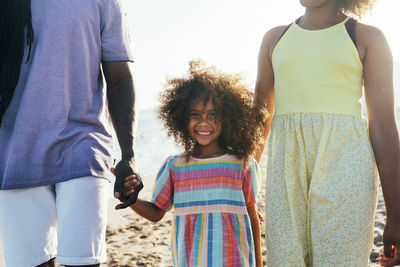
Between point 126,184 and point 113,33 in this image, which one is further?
point 113,33

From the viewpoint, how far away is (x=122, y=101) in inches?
79.3

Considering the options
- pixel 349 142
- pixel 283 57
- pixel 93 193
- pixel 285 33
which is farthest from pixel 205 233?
pixel 285 33

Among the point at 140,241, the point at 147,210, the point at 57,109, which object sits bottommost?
the point at 140,241

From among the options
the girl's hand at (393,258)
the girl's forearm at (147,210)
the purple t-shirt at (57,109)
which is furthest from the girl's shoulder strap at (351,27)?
the girl's forearm at (147,210)

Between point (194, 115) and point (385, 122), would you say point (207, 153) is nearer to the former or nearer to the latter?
point (194, 115)

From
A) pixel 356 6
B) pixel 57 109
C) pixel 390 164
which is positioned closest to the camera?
pixel 57 109

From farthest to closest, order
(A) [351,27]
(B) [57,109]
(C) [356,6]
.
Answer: (C) [356,6], (A) [351,27], (B) [57,109]

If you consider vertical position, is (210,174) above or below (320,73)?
below

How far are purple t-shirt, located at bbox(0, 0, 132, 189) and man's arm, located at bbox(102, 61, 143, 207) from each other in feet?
0.36

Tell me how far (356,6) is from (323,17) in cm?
19

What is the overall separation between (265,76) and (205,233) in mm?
884

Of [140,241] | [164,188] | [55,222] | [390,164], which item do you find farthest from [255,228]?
[140,241]

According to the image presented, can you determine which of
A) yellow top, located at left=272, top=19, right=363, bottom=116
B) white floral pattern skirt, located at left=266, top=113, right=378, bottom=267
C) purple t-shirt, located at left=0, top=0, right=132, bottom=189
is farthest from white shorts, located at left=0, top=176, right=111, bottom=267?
yellow top, located at left=272, top=19, right=363, bottom=116

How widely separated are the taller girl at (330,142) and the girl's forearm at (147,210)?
58cm
